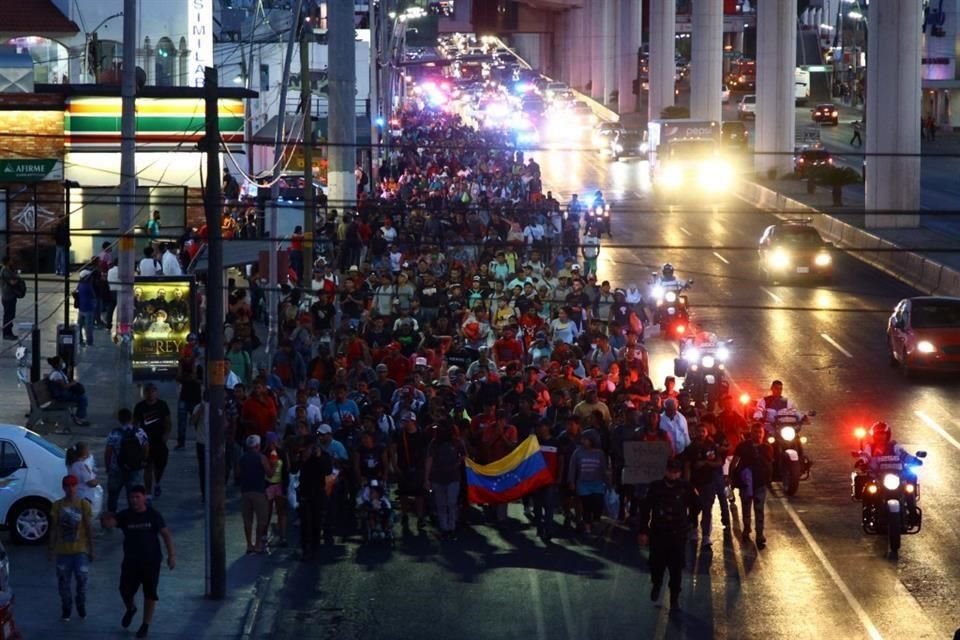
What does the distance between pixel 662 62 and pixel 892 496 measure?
310 ft

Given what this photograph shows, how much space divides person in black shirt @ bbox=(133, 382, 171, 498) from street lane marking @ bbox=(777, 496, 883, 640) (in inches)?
289

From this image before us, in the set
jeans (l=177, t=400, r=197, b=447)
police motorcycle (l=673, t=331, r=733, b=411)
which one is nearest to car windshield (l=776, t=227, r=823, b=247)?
police motorcycle (l=673, t=331, r=733, b=411)

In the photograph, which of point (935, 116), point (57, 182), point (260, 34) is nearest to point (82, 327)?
point (57, 182)

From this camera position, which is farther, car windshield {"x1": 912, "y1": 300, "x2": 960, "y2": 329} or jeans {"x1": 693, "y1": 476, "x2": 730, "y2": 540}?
car windshield {"x1": 912, "y1": 300, "x2": 960, "y2": 329}

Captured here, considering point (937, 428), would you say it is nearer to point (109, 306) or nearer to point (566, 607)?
point (566, 607)

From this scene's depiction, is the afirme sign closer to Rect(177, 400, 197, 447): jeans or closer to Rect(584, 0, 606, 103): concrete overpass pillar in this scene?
Rect(177, 400, 197, 447): jeans

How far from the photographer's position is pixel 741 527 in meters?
22.7

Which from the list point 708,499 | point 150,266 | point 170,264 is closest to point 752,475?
point 708,499

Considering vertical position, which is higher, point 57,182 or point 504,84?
point 504,84

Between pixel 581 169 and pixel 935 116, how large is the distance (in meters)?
29.6

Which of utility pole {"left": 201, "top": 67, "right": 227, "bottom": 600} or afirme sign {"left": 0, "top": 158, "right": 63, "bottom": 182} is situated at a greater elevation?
afirme sign {"left": 0, "top": 158, "right": 63, "bottom": 182}

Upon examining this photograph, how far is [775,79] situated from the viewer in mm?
84188

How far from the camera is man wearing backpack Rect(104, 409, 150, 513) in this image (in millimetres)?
22297

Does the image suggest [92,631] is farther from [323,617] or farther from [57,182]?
[57,182]
